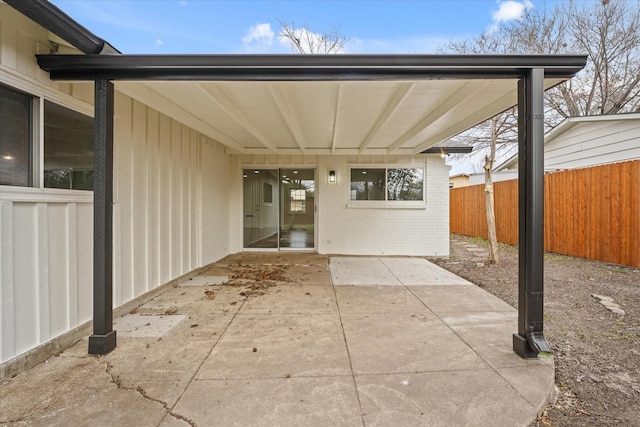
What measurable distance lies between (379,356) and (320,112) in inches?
122

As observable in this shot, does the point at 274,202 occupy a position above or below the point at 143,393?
above

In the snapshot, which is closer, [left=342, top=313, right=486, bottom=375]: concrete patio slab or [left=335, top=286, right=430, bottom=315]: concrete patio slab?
[left=342, top=313, right=486, bottom=375]: concrete patio slab

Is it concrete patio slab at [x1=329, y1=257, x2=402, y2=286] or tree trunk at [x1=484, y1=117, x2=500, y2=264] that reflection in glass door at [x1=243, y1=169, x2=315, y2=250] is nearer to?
concrete patio slab at [x1=329, y1=257, x2=402, y2=286]

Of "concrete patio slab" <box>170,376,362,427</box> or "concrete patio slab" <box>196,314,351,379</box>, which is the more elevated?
"concrete patio slab" <box>196,314,351,379</box>

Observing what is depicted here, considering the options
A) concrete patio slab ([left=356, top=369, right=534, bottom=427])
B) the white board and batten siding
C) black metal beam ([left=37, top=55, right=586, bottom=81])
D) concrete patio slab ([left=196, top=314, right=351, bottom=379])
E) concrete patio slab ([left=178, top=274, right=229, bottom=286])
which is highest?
black metal beam ([left=37, top=55, right=586, bottom=81])

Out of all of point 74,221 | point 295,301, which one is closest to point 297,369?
point 295,301

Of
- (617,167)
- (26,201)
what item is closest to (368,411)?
(26,201)

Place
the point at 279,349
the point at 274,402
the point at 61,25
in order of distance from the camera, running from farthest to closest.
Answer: the point at 279,349 < the point at 61,25 < the point at 274,402

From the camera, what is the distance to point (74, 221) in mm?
2729

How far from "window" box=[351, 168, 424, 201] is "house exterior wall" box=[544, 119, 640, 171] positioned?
4.86m

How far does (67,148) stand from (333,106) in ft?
9.36

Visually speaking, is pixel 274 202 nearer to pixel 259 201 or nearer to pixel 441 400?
pixel 259 201

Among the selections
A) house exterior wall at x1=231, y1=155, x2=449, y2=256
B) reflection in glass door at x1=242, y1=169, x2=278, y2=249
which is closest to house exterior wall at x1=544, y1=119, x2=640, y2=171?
house exterior wall at x1=231, y1=155, x2=449, y2=256

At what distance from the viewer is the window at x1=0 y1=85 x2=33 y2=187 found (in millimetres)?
2148
